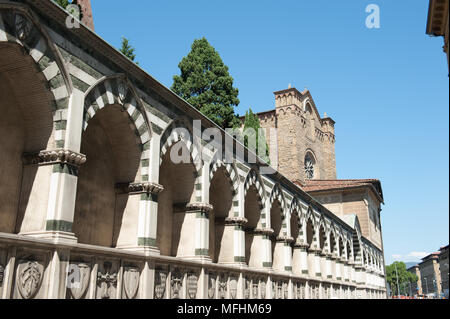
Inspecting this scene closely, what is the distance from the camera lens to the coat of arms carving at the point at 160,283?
9.66 m

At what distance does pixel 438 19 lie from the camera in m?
12.0

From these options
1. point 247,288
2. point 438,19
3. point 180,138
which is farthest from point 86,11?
point 438,19

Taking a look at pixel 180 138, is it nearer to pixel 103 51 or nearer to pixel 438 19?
pixel 103 51

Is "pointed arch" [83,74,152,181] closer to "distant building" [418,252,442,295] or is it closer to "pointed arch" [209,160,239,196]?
"pointed arch" [209,160,239,196]

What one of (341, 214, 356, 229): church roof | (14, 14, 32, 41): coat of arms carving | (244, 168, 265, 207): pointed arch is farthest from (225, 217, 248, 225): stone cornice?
(341, 214, 356, 229): church roof

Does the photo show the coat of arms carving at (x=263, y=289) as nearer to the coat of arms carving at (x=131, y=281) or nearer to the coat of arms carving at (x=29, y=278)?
the coat of arms carving at (x=131, y=281)

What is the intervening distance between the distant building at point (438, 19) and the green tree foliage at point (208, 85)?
16949mm

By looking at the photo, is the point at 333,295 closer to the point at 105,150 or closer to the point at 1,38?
the point at 105,150

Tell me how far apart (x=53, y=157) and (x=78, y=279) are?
7.03 ft

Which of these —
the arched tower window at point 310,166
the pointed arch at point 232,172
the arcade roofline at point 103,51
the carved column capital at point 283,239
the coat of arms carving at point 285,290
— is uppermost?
the arched tower window at point 310,166

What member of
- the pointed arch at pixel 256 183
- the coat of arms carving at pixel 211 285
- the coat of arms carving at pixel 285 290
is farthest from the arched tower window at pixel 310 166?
the coat of arms carving at pixel 211 285

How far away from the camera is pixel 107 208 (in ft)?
34.4

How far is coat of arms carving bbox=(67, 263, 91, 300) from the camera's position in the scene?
7412mm
